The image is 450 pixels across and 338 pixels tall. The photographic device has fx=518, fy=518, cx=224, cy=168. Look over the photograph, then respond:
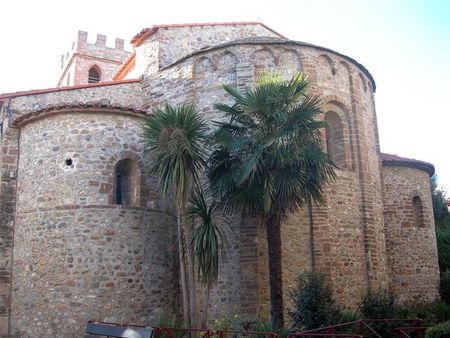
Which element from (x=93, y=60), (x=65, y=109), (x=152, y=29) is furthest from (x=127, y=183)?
(x=93, y=60)

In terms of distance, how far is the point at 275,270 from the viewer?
1288 centimetres

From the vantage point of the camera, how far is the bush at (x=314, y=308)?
12086mm

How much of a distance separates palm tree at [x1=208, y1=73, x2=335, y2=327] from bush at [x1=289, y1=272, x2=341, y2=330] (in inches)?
21.1

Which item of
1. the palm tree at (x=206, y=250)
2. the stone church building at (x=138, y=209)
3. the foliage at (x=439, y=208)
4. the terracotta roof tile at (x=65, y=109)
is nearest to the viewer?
Result: the palm tree at (x=206, y=250)

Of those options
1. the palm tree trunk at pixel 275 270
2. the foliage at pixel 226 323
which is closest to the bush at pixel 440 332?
the palm tree trunk at pixel 275 270

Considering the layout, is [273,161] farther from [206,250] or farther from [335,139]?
[335,139]

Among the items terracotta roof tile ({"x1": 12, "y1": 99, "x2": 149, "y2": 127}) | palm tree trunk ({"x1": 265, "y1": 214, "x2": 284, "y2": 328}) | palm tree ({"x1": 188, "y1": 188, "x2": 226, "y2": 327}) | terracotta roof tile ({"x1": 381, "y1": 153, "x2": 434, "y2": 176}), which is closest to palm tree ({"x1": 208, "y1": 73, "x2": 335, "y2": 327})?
palm tree trunk ({"x1": 265, "y1": 214, "x2": 284, "y2": 328})

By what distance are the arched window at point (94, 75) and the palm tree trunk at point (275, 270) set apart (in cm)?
2363

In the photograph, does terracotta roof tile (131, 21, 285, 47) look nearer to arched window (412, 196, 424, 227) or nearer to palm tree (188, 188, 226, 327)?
palm tree (188, 188, 226, 327)

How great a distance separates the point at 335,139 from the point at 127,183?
6755mm

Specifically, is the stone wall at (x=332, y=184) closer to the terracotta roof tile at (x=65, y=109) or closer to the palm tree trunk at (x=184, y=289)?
the palm tree trunk at (x=184, y=289)

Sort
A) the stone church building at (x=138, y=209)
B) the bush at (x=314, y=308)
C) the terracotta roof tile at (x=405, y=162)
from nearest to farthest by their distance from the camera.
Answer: the bush at (x=314, y=308) → the stone church building at (x=138, y=209) → the terracotta roof tile at (x=405, y=162)

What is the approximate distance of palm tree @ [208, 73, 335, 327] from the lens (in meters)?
12.4

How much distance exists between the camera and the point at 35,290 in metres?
13.2
